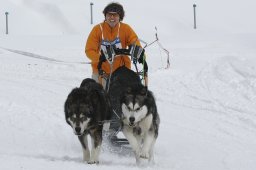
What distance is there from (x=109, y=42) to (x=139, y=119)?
4.63 feet

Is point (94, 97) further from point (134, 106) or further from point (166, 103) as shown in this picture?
point (166, 103)

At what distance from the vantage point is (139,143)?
5.93 metres

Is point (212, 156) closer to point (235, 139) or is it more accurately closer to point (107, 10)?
point (235, 139)

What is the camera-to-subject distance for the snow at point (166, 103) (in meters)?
6.34

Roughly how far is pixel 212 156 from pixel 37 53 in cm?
1162

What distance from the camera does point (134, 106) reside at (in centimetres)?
561

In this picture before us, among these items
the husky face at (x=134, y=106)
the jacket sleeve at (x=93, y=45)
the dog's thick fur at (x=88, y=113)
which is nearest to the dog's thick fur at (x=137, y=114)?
the husky face at (x=134, y=106)

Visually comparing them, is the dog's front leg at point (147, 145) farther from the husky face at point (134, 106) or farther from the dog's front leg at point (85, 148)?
the dog's front leg at point (85, 148)

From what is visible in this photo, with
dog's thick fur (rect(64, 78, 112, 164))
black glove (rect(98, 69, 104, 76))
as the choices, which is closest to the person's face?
black glove (rect(98, 69, 104, 76))

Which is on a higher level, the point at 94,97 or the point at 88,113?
the point at 94,97

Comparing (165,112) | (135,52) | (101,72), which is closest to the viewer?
(135,52)

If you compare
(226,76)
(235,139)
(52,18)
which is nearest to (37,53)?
(226,76)

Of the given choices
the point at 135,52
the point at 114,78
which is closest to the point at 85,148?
the point at 114,78

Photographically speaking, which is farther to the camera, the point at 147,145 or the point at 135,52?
the point at 135,52
